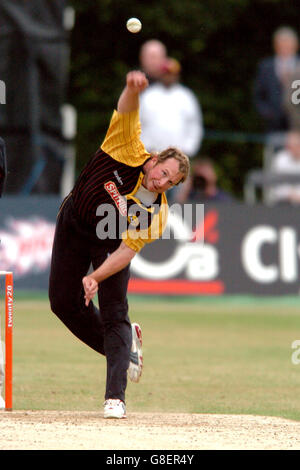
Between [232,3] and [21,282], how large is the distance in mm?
14297

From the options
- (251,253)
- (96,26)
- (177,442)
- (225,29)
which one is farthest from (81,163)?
(177,442)

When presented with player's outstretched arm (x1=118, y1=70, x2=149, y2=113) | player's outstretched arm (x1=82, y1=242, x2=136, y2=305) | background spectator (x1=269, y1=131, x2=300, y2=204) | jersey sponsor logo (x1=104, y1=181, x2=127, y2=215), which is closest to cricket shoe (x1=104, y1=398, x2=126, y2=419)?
player's outstretched arm (x1=82, y1=242, x2=136, y2=305)

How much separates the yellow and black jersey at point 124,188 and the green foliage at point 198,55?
1941 cm

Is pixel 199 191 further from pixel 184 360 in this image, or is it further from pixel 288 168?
pixel 184 360

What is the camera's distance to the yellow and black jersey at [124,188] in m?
8.27

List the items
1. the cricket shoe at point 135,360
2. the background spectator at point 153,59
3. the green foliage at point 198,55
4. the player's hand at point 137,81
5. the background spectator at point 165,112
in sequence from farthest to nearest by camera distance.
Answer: the green foliage at point 198,55
the background spectator at point 165,112
the background spectator at point 153,59
the cricket shoe at point 135,360
the player's hand at point 137,81

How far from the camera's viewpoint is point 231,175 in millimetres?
28938

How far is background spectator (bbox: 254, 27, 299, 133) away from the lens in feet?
63.9

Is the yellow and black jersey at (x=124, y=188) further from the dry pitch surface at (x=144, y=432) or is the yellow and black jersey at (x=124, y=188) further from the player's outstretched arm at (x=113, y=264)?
the dry pitch surface at (x=144, y=432)

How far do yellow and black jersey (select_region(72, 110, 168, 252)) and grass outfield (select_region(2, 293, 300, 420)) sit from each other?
154cm

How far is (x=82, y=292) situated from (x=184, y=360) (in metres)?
3.87

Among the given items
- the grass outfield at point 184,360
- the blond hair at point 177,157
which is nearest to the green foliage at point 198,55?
the grass outfield at point 184,360

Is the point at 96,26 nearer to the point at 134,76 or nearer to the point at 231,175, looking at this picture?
the point at 231,175
